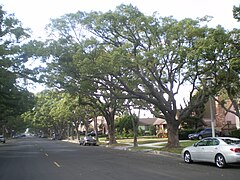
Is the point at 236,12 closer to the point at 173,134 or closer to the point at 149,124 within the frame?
the point at 173,134

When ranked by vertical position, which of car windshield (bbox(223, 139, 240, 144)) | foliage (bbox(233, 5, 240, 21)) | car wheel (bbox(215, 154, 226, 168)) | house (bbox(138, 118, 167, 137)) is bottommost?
car wheel (bbox(215, 154, 226, 168))

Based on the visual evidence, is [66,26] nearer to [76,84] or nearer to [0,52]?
[76,84]

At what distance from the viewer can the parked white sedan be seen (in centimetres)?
1586

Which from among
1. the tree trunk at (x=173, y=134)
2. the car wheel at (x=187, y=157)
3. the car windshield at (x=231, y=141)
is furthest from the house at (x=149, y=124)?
the car windshield at (x=231, y=141)

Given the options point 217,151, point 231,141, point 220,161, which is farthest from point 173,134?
point 220,161

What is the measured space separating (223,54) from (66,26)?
13707 mm

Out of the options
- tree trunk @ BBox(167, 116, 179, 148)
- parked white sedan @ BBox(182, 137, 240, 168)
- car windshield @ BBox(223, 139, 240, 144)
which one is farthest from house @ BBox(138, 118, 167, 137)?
car windshield @ BBox(223, 139, 240, 144)

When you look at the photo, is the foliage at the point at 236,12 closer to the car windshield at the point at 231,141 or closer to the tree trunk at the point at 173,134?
the car windshield at the point at 231,141

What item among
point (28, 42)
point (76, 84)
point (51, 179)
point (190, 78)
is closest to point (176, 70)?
point (190, 78)

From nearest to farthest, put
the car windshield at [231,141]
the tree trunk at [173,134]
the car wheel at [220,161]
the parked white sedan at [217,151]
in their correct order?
1. the parked white sedan at [217,151]
2. the car wheel at [220,161]
3. the car windshield at [231,141]
4. the tree trunk at [173,134]

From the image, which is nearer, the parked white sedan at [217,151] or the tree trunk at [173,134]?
the parked white sedan at [217,151]

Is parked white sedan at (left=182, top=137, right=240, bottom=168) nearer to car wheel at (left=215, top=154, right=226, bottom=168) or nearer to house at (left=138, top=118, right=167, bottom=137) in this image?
car wheel at (left=215, top=154, right=226, bottom=168)

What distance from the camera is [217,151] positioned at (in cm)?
1664

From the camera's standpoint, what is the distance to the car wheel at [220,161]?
16125 mm
